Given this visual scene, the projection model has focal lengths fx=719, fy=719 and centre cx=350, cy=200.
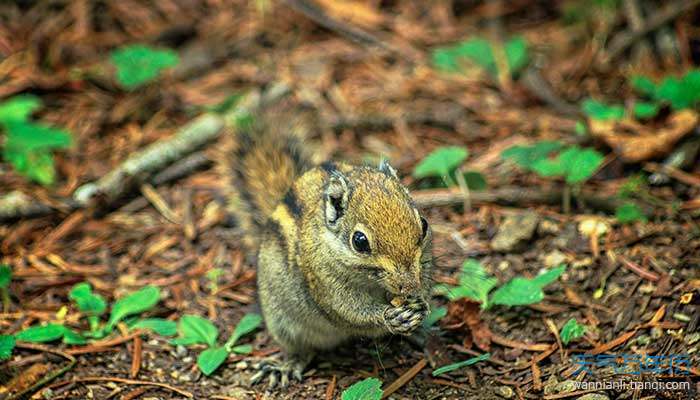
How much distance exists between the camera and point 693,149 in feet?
13.4

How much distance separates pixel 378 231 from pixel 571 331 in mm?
1075

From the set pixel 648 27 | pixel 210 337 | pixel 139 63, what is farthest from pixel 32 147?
pixel 648 27

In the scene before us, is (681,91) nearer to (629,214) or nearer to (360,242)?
(629,214)

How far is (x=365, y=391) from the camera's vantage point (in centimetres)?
288

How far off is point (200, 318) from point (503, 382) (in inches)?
58.2

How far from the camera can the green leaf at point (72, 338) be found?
A: 3.38 metres

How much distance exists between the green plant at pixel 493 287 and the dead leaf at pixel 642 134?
3.72 ft

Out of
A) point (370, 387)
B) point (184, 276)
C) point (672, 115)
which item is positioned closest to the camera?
point (370, 387)

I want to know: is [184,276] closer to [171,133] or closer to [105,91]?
[171,133]

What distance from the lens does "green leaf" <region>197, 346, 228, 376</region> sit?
10.7 feet

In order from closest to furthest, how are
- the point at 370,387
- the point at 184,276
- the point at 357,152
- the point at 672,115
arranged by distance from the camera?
the point at 370,387
the point at 184,276
the point at 672,115
the point at 357,152

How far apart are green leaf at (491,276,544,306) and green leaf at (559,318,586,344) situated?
172 millimetres

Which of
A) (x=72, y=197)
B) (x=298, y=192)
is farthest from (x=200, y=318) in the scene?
(x=72, y=197)

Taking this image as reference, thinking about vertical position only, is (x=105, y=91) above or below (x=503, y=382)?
above
